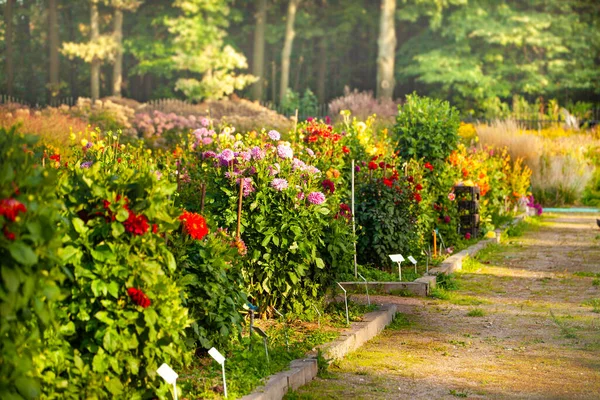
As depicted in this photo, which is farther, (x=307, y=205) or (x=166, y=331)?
(x=307, y=205)

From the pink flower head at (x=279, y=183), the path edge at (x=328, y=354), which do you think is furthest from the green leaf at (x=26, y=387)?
the pink flower head at (x=279, y=183)

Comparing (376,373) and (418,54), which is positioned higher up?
(418,54)

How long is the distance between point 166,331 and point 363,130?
9.47m

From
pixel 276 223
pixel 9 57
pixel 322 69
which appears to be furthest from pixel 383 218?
pixel 322 69

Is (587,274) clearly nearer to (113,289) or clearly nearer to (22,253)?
(113,289)

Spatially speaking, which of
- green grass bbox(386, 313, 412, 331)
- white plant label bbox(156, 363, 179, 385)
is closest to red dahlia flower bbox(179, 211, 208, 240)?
white plant label bbox(156, 363, 179, 385)

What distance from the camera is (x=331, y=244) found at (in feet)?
27.9

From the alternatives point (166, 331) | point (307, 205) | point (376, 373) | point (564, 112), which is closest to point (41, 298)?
point (166, 331)

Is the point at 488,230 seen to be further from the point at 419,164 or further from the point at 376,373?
the point at 376,373

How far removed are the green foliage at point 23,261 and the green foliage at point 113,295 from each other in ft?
1.63

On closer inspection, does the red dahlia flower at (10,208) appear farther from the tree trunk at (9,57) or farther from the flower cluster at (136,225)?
the tree trunk at (9,57)

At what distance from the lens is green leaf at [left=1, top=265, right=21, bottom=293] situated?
3.94 m

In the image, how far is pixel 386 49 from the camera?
41750 millimetres

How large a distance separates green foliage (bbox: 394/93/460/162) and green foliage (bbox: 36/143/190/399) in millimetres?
9370
